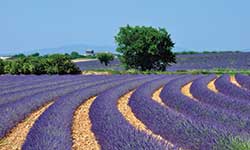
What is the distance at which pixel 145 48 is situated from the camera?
40.5 meters

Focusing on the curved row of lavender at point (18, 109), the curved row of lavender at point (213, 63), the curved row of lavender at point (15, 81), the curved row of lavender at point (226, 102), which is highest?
the curved row of lavender at point (226, 102)

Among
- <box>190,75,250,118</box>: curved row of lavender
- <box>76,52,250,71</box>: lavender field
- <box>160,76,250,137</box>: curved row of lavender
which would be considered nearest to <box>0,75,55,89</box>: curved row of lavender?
<box>190,75,250,118</box>: curved row of lavender

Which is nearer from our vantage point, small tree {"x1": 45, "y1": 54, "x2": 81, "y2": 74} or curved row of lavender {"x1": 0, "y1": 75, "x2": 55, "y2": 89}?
curved row of lavender {"x1": 0, "y1": 75, "x2": 55, "y2": 89}

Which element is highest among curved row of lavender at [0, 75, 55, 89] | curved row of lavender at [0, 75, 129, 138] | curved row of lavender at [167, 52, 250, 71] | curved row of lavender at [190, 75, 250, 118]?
→ curved row of lavender at [190, 75, 250, 118]

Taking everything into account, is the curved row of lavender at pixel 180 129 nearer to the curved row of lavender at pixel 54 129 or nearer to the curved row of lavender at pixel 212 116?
the curved row of lavender at pixel 212 116

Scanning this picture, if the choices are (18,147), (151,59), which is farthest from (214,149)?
(151,59)

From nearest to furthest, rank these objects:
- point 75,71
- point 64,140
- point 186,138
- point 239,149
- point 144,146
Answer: point 239,149
point 144,146
point 186,138
point 64,140
point 75,71

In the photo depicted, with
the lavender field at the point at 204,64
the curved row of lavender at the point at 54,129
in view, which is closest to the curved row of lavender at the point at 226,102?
the curved row of lavender at the point at 54,129

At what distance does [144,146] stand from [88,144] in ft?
6.79

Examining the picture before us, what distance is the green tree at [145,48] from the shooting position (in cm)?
4041

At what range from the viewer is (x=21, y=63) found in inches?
1410

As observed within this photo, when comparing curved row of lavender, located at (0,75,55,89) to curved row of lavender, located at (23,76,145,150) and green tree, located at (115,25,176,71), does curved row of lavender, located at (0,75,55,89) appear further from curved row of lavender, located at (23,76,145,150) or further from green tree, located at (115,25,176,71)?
green tree, located at (115,25,176,71)

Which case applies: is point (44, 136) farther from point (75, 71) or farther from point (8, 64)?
point (8, 64)

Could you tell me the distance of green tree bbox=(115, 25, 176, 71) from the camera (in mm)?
40406
